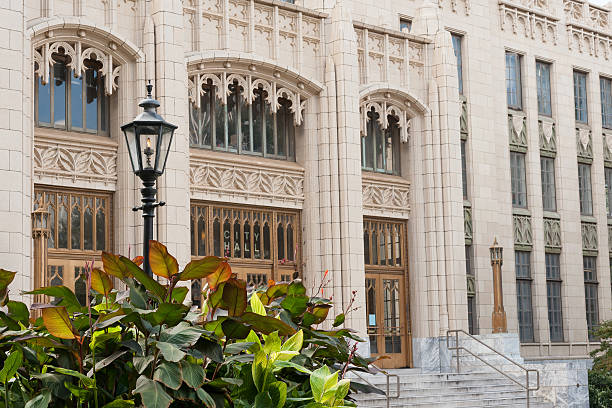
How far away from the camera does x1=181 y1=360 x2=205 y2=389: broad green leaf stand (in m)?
4.47

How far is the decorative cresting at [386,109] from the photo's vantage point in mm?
24812

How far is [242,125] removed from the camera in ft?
74.9

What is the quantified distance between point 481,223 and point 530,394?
24.3 feet

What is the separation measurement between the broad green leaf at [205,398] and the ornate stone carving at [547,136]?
94.1 ft

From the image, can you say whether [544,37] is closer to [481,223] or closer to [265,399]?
[481,223]

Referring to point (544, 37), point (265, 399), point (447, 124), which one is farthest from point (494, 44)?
point (265, 399)

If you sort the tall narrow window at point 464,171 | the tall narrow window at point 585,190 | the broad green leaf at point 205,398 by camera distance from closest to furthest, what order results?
the broad green leaf at point 205,398, the tall narrow window at point 464,171, the tall narrow window at point 585,190

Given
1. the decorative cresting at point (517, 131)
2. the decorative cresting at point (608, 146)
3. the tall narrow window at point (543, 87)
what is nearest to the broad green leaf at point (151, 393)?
the decorative cresting at point (517, 131)

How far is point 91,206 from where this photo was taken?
65.2 ft

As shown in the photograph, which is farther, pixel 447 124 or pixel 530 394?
pixel 447 124

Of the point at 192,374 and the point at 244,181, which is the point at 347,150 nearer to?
the point at 244,181

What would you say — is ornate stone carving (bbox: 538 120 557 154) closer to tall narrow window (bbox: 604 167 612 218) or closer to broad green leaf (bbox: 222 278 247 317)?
tall narrow window (bbox: 604 167 612 218)

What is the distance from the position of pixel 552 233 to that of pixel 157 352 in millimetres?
28612

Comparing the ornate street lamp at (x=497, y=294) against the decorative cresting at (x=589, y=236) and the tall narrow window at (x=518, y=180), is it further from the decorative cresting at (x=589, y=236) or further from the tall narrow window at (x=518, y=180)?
the decorative cresting at (x=589, y=236)
